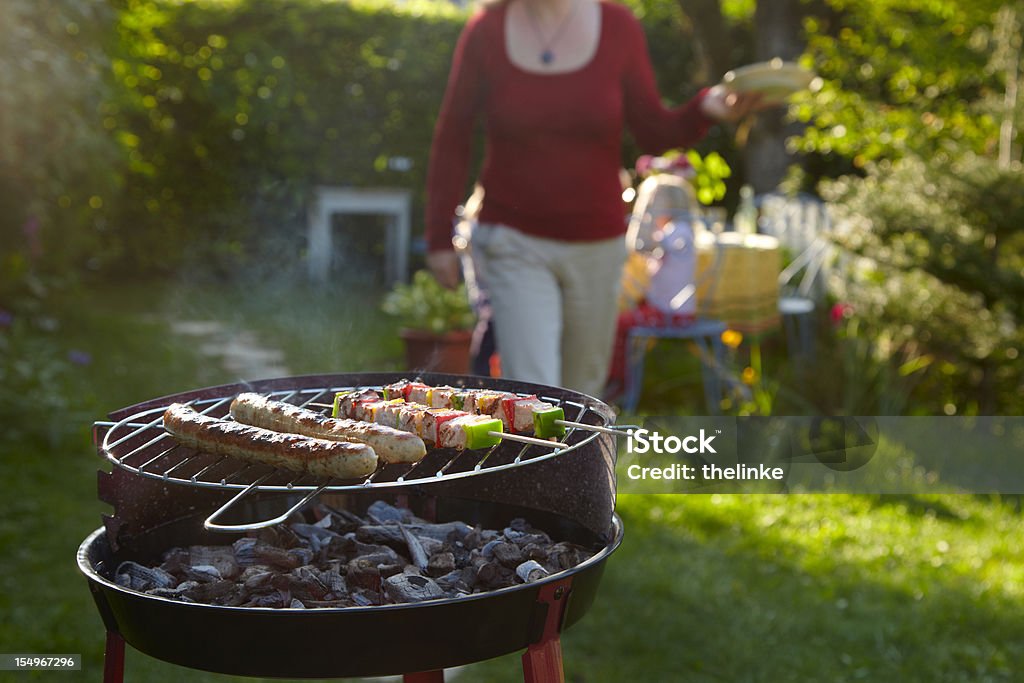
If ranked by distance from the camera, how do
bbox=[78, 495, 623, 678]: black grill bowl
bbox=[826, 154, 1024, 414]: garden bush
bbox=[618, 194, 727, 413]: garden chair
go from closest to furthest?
bbox=[78, 495, 623, 678]: black grill bowl
bbox=[826, 154, 1024, 414]: garden bush
bbox=[618, 194, 727, 413]: garden chair

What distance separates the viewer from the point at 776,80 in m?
2.69

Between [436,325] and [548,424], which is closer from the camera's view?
[548,424]

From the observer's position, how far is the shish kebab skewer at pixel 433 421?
1.65 m

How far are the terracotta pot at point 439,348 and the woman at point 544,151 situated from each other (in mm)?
2459

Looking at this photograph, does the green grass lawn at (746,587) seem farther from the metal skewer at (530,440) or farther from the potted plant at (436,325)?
the potted plant at (436,325)

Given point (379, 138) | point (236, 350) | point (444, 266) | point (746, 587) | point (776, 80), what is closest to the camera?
point (776, 80)

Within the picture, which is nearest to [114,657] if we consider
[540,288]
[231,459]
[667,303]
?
[231,459]

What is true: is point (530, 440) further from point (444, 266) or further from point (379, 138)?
point (379, 138)

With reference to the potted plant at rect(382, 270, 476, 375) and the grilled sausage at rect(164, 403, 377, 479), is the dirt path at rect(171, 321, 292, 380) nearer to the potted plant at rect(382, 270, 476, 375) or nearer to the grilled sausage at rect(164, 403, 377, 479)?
the potted plant at rect(382, 270, 476, 375)

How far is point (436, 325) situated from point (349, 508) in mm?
3677

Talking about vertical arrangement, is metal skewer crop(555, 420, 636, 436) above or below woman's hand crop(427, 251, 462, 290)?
below

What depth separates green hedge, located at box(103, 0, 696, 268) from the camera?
940 centimetres

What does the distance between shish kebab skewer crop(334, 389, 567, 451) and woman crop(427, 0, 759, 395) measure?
1209 millimetres

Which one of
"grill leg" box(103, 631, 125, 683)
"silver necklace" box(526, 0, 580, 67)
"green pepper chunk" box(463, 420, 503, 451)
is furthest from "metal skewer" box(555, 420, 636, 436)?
"silver necklace" box(526, 0, 580, 67)
